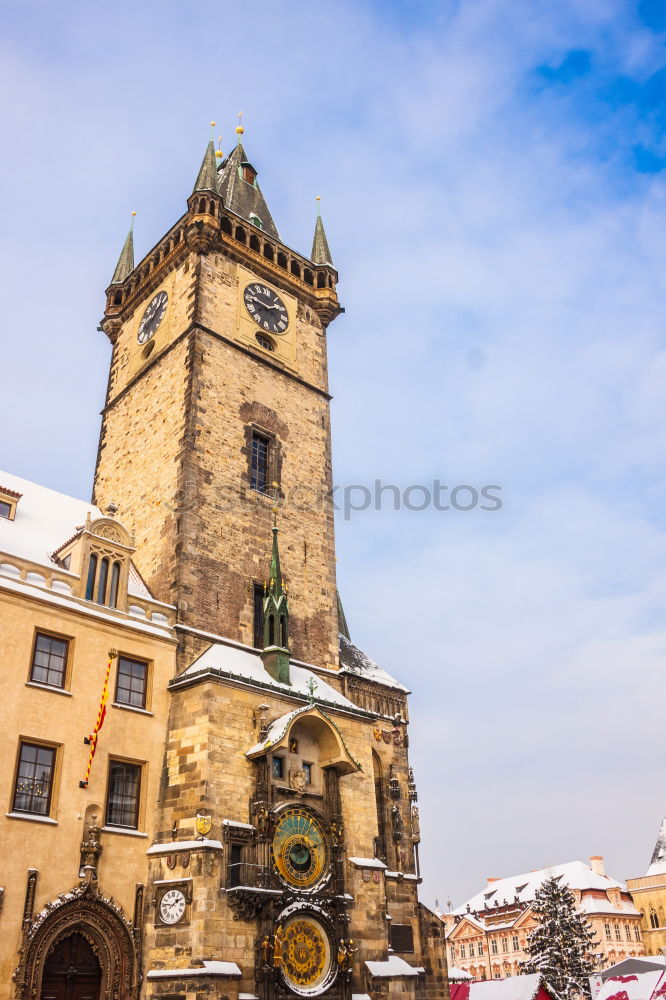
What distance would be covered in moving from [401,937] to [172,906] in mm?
8588

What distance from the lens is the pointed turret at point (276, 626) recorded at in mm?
23453

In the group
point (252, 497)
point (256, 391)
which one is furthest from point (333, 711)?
point (256, 391)

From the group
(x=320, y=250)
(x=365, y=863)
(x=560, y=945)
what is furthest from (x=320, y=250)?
(x=560, y=945)

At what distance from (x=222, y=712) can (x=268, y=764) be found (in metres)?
1.67

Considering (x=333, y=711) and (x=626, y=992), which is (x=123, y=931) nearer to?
(x=333, y=711)

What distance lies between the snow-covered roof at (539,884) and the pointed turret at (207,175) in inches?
2384

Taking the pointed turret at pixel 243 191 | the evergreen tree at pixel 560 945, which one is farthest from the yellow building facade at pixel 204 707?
the evergreen tree at pixel 560 945

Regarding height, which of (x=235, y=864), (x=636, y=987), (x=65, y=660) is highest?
(x=65, y=660)

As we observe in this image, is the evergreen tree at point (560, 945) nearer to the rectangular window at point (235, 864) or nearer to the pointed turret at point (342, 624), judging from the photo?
the pointed turret at point (342, 624)

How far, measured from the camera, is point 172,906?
1847 cm

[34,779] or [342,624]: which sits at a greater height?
[342,624]

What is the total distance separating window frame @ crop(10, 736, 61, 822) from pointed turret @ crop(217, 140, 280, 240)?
23.1m

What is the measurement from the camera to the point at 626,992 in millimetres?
24969

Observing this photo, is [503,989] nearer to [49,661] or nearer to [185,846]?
[185,846]
